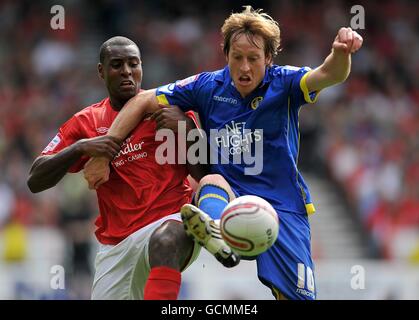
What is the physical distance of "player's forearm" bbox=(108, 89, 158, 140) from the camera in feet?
21.6

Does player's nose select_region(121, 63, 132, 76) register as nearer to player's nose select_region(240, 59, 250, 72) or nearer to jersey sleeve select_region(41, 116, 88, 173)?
jersey sleeve select_region(41, 116, 88, 173)

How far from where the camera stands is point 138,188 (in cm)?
662

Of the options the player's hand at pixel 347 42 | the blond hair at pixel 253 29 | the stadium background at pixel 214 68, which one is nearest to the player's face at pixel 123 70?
the blond hair at pixel 253 29

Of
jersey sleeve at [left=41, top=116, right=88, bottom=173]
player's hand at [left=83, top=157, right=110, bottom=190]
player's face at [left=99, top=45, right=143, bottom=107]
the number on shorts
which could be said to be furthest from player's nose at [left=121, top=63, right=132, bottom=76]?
the number on shorts

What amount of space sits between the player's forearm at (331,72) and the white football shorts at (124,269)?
139 centimetres

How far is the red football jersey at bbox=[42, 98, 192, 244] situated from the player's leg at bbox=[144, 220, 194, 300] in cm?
46

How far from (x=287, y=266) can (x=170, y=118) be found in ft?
4.29

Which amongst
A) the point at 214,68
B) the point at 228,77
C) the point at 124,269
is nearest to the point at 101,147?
the point at 124,269

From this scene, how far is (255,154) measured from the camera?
6324mm

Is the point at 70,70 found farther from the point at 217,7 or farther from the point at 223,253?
the point at 223,253

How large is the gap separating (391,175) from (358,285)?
3.89 meters

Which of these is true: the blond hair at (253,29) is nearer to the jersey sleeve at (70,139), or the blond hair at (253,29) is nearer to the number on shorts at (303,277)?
the jersey sleeve at (70,139)

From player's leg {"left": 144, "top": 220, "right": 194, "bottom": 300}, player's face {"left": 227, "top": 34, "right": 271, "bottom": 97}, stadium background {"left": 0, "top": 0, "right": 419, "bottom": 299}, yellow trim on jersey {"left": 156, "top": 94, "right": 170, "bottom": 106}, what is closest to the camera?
player's leg {"left": 144, "top": 220, "right": 194, "bottom": 300}
